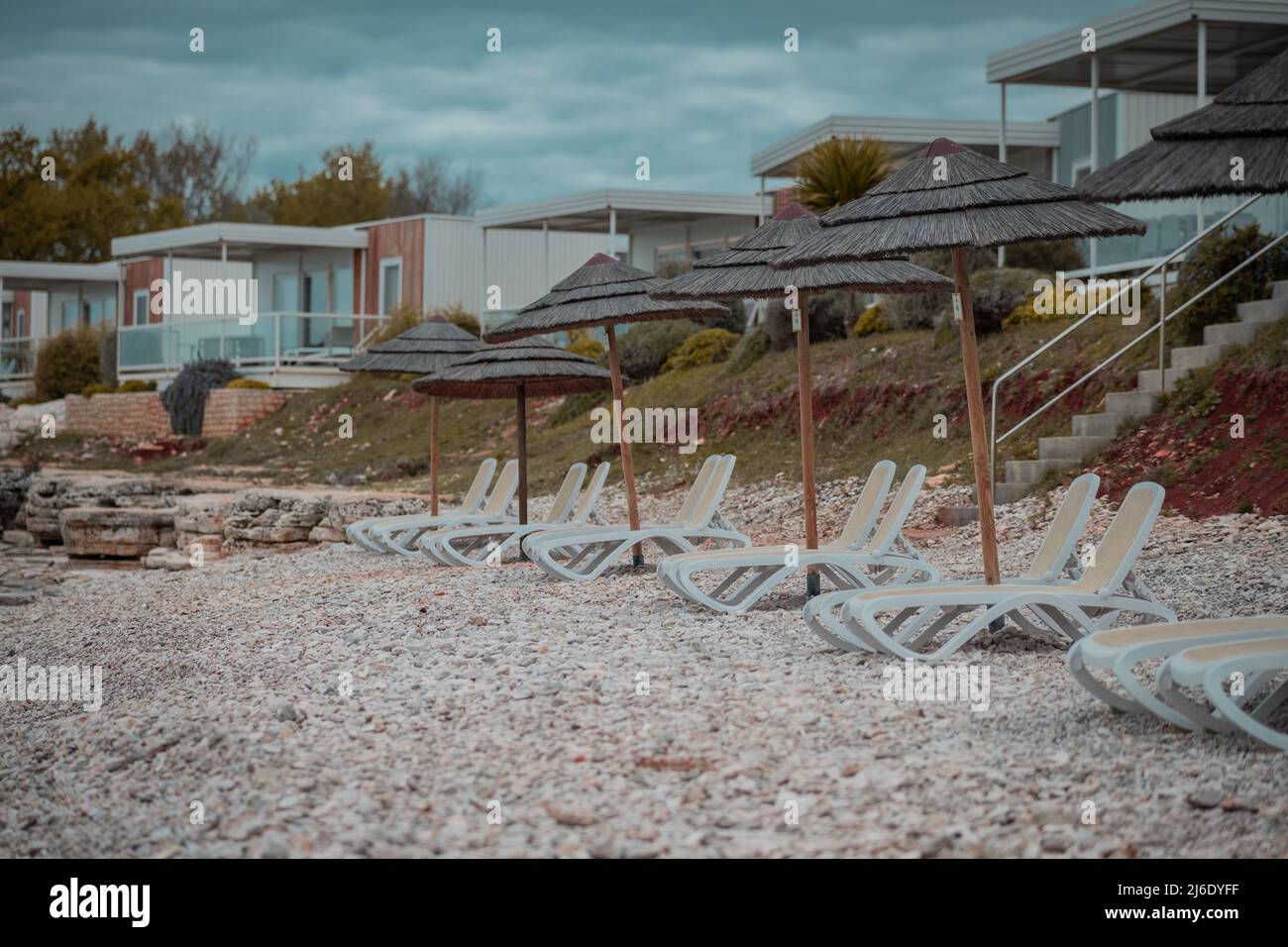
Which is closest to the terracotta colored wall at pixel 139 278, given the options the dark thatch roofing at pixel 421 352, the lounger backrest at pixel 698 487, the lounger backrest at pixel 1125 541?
the dark thatch roofing at pixel 421 352

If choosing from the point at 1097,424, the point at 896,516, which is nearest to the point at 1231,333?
the point at 1097,424

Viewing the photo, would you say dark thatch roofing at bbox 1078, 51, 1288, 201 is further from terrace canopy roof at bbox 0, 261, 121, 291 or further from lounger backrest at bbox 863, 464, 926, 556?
terrace canopy roof at bbox 0, 261, 121, 291

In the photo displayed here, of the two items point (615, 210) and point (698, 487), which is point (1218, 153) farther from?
point (615, 210)

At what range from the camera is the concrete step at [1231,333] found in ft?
42.3

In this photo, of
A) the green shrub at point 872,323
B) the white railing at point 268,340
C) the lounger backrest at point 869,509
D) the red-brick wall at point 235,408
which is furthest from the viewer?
the white railing at point 268,340

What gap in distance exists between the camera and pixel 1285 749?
4.73 metres

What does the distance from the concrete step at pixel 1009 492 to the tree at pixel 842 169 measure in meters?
5.91

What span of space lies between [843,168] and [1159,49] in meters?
4.14

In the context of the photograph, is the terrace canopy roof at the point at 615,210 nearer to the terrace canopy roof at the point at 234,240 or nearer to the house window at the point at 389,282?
the house window at the point at 389,282

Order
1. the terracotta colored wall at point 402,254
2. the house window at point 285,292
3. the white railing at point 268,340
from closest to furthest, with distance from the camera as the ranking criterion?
the white railing at point 268,340 → the terracotta colored wall at point 402,254 → the house window at point 285,292

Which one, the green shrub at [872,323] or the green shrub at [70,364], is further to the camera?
the green shrub at [70,364]

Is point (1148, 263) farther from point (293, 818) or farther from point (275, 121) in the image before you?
point (275, 121)

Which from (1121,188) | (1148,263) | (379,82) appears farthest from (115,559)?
(379,82)

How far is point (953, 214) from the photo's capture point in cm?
708
